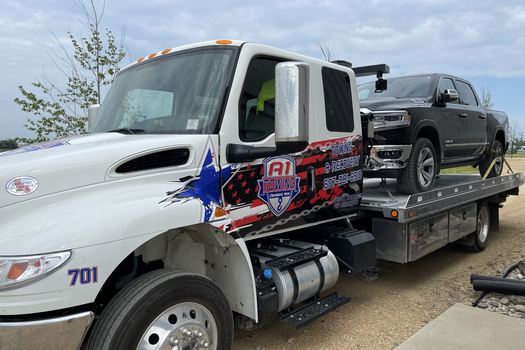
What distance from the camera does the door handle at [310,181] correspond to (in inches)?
149

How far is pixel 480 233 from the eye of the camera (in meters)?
7.18

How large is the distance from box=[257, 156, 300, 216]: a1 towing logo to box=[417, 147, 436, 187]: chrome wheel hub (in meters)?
2.64

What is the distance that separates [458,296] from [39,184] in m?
4.60

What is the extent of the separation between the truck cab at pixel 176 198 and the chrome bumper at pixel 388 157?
4.28 ft

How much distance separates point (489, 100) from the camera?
29.1m

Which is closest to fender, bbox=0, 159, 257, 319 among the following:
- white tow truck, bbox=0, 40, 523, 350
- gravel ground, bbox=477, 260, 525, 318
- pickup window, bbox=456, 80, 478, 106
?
white tow truck, bbox=0, 40, 523, 350

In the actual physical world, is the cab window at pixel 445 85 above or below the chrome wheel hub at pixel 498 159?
above

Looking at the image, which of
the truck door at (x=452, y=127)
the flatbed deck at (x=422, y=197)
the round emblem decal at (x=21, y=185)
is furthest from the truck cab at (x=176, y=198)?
the truck door at (x=452, y=127)

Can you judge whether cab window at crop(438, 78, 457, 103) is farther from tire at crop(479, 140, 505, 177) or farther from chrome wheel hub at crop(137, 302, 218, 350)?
chrome wheel hub at crop(137, 302, 218, 350)

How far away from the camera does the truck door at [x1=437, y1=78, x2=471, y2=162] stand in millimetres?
6415

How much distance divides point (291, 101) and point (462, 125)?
5.14 meters

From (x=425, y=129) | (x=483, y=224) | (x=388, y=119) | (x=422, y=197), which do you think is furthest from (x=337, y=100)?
(x=483, y=224)

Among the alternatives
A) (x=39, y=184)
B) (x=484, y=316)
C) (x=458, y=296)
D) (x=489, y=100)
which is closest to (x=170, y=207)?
(x=39, y=184)

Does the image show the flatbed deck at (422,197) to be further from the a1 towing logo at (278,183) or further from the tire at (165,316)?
the tire at (165,316)
